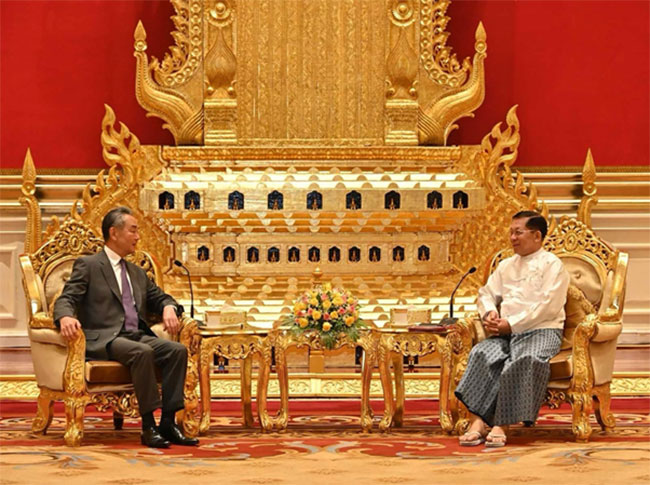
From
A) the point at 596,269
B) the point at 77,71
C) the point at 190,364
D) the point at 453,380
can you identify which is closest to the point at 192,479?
the point at 190,364

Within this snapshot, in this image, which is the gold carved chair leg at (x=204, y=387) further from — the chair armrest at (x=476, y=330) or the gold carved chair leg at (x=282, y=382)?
the chair armrest at (x=476, y=330)

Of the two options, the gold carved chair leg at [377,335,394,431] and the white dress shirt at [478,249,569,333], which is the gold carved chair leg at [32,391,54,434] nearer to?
the gold carved chair leg at [377,335,394,431]

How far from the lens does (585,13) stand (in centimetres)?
830

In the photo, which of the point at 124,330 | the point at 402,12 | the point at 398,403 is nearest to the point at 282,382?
the point at 398,403

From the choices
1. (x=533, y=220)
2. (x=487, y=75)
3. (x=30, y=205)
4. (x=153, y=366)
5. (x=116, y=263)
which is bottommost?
(x=153, y=366)

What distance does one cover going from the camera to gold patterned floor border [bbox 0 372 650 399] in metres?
7.40

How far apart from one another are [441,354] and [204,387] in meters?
1.15

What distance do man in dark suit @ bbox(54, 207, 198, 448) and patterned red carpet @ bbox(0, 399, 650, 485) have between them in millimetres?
205

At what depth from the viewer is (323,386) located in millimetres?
7469

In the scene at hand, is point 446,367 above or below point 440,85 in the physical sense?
below

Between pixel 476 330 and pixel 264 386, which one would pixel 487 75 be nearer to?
pixel 476 330

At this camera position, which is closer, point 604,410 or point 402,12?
point 604,410

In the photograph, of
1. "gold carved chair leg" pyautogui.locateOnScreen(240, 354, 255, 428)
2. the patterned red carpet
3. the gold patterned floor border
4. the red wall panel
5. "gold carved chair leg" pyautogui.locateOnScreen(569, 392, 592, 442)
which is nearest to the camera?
the patterned red carpet

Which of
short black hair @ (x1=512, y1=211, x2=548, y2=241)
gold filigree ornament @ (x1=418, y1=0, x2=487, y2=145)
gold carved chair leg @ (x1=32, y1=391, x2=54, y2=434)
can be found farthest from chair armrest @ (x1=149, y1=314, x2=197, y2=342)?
gold filigree ornament @ (x1=418, y1=0, x2=487, y2=145)
